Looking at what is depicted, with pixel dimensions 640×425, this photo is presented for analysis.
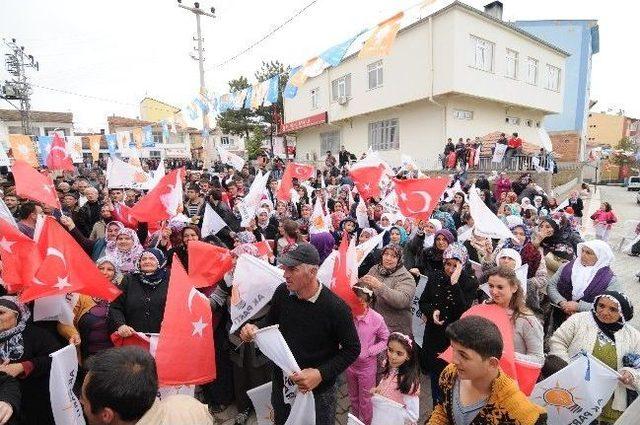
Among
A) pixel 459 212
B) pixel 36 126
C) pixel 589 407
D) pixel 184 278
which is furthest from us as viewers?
pixel 36 126

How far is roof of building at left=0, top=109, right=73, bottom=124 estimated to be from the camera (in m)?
45.3

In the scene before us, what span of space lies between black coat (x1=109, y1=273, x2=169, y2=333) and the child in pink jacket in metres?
1.76

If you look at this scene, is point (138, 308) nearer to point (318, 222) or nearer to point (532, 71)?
point (318, 222)

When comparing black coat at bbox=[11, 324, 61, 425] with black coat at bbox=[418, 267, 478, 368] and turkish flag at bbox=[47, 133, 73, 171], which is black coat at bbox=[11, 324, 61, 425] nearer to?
black coat at bbox=[418, 267, 478, 368]

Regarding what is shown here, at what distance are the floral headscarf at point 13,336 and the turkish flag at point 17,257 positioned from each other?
1.74 ft

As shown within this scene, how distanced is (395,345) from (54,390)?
8.25 ft

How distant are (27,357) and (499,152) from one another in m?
16.6

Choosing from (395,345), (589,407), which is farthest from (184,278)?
(589,407)

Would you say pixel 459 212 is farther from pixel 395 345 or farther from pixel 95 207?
pixel 95 207

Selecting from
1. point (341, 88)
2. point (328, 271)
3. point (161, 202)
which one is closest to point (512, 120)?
point (341, 88)

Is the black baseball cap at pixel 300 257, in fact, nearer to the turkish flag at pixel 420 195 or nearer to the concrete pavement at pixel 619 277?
the concrete pavement at pixel 619 277

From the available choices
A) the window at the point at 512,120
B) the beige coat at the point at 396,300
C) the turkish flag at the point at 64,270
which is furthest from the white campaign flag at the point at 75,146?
the window at the point at 512,120

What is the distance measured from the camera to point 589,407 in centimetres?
248

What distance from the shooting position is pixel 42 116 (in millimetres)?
48125
